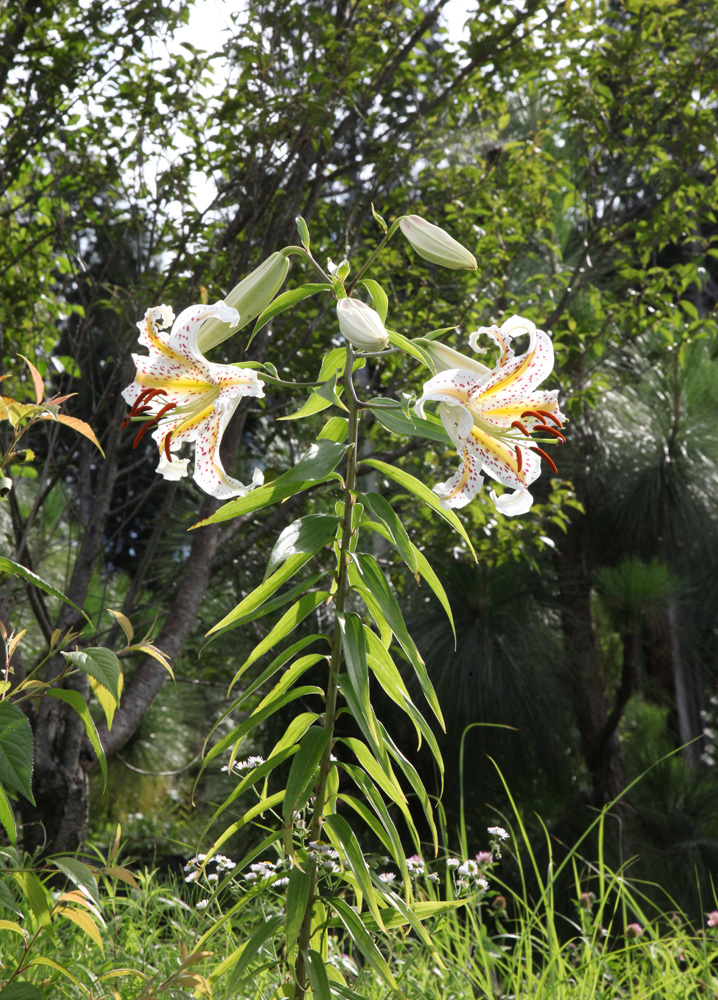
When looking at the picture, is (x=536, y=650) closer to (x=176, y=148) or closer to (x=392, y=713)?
(x=392, y=713)

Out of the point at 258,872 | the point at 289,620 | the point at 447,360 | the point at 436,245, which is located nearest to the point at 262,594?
the point at 289,620

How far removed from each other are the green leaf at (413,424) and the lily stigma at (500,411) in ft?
0.05

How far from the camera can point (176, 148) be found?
1.91 m

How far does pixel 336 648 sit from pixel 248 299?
1.05ft

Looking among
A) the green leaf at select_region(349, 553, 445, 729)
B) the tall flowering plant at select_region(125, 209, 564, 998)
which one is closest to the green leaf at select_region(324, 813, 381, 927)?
the tall flowering plant at select_region(125, 209, 564, 998)

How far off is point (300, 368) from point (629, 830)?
230 cm

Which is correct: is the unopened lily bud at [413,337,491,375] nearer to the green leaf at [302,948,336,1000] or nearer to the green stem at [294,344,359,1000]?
the green stem at [294,344,359,1000]

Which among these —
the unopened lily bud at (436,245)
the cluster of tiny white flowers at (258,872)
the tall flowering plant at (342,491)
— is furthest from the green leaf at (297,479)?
the cluster of tiny white flowers at (258,872)

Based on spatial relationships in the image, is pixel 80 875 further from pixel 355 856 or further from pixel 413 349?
pixel 413 349

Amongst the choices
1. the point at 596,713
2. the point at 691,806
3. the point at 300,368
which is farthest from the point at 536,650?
the point at 300,368

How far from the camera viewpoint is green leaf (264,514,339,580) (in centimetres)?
69

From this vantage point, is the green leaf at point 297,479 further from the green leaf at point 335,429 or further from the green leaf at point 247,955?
the green leaf at point 247,955

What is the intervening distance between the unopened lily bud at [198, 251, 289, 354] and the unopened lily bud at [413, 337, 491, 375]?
14cm

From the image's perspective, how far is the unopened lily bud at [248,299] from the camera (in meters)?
0.73
